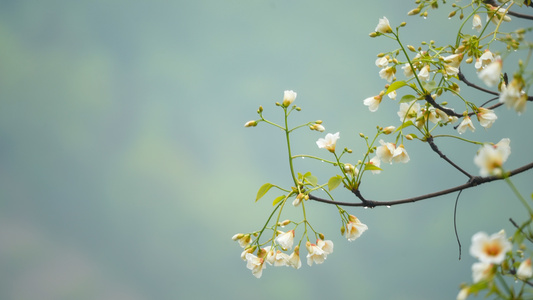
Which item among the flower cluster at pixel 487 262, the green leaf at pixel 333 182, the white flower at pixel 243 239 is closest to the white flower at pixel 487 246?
the flower cluster at pixel 487 262

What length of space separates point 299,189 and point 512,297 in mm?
502

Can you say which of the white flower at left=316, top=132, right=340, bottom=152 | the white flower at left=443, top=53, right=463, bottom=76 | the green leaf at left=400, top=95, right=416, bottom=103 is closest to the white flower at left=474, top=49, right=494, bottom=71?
the white flower at left=443, top=53, right=463, bottom=76

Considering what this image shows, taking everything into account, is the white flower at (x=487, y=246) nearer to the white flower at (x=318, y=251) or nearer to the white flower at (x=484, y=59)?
the white flower at (x=318, y=251)

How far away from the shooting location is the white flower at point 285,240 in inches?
35.7

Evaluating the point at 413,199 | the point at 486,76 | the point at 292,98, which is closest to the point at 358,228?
the point at 413,199

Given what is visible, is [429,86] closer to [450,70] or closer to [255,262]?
[450,70]

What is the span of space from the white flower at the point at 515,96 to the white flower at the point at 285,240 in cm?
50

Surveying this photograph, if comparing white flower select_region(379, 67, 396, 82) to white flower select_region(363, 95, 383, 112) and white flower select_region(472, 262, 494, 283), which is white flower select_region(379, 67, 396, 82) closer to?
white flower select_region(363, 95, 383, 112)

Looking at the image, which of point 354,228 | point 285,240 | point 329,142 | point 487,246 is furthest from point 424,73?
point 487,246

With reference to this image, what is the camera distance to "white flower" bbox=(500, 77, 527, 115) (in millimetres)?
547

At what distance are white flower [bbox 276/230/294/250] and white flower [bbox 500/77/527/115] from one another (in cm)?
50

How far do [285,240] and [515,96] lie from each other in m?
0.52

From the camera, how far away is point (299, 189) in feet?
3.00

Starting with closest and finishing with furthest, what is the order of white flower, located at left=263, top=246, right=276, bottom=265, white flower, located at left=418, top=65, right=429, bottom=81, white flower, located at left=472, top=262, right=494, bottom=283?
white flower, located at left=472, top=262, right=494, bottom=283, white flower, located at left=263, top=246, right=276, bottom=265, white flower, located at left=418, top=65, right=429, bottom=81
